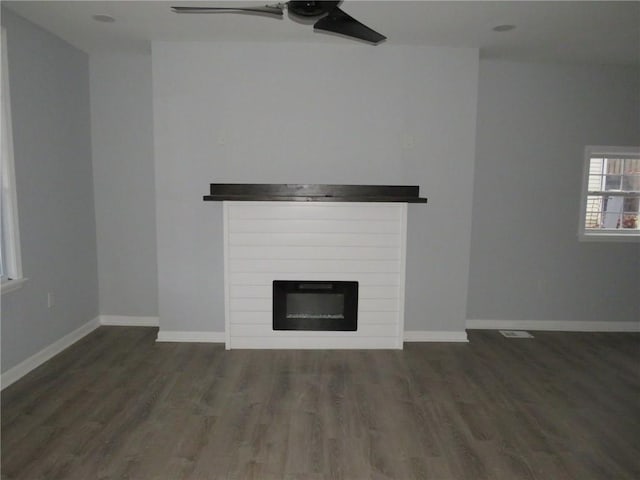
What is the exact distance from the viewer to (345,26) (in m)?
2.39

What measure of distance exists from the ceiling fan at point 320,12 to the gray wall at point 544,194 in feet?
8.03

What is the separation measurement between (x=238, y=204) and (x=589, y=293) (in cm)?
381

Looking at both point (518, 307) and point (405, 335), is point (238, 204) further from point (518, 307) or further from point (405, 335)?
point (518, 307)

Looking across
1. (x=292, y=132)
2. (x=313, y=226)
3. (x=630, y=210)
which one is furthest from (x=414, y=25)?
(x=630, y=210)

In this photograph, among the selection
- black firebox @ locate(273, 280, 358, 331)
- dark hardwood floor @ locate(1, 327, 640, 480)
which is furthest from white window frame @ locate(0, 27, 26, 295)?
black firebox @ locate(273, 280, 358, 331)

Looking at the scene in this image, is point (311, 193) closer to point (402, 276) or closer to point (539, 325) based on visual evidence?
point (402, 276)

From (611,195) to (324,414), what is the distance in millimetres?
3910

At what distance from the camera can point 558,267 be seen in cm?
463

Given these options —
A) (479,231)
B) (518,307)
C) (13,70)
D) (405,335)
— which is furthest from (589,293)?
(13,70)

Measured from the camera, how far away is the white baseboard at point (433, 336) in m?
4.21

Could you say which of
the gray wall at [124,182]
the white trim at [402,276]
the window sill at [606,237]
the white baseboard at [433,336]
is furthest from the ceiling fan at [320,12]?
the window sill at [606,237]

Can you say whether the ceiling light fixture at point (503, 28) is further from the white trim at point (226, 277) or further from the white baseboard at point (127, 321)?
the white baseboard at point (127, 321)

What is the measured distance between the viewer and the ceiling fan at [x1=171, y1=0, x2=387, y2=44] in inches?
85.7

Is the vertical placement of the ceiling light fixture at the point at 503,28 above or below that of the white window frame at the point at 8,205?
above
